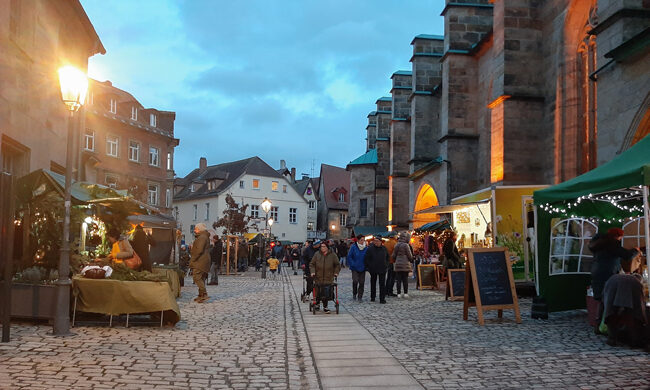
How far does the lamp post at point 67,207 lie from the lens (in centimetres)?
827

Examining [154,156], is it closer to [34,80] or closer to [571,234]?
[34,80]

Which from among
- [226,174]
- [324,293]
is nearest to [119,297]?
[324,293]

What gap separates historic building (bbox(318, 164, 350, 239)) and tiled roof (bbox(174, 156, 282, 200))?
10500mm

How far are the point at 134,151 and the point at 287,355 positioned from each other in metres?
39.2

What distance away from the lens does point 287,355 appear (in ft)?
24.1

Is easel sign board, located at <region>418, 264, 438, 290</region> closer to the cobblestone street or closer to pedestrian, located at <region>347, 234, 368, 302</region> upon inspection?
pedestrian, located at <region>347, 234, 368, 302</region>

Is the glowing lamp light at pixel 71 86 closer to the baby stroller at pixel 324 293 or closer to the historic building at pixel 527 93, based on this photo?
the baby stroller at pixel 324 293

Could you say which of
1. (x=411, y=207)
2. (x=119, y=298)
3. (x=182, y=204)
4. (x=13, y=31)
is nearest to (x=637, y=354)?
(x=119, y=298)

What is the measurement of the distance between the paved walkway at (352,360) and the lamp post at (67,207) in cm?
346

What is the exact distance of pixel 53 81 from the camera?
16812 mm

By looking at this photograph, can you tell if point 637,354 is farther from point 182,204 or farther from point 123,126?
point 182,204

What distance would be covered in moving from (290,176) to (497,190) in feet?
247

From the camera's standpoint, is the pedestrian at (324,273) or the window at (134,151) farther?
the window at (134,151)

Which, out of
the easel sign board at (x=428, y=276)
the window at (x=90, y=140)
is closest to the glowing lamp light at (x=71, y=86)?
the easel sign board at (x=428, y=276)
